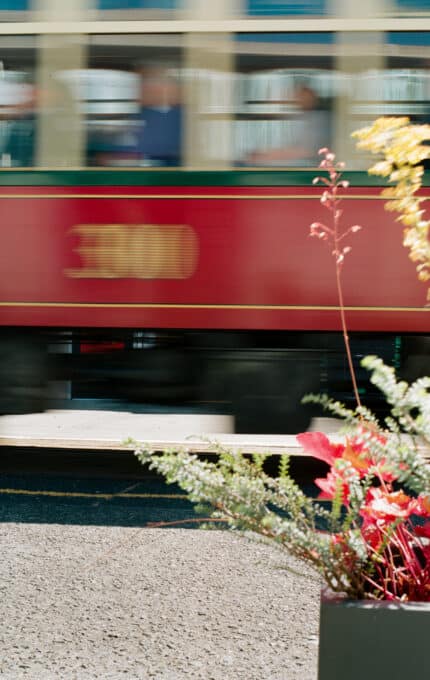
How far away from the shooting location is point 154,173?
596 centimetres

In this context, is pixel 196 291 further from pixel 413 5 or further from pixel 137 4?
pixel 413 5

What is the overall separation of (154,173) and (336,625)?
4.69 m

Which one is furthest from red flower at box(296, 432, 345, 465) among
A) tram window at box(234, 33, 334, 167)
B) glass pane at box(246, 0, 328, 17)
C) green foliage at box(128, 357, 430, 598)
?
glass pane at box(246, 0, 328, 17)

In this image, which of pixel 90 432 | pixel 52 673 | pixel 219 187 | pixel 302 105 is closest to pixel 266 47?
pixel 302 105

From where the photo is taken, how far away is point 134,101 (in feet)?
19.6

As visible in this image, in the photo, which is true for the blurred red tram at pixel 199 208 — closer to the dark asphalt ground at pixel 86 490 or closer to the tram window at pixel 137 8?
the tram window at pixel 137 8

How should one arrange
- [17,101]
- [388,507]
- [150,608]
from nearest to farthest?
[388,507] < [150,608] < [17,101]

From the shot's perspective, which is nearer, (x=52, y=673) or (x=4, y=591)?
(x=52, y=673)

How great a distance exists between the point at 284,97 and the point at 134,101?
1053mm

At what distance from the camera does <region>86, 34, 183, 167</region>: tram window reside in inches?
233

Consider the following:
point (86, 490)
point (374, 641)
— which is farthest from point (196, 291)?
point (374, 641)

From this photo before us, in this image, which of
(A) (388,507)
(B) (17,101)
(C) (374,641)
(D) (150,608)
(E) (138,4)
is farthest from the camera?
(B) (17,101)

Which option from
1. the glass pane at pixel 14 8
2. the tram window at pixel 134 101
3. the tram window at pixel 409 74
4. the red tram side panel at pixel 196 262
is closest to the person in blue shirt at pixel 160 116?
the tram window at pixel 134 101

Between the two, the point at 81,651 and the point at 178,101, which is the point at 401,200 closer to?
the point at 81,651
